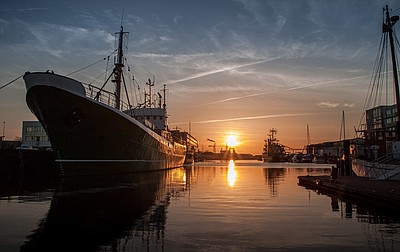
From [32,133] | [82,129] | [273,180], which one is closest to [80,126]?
[82,129]

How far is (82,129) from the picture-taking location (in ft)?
82.5

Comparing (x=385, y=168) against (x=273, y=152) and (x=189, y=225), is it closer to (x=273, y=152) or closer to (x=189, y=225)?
(x=189, y=225)

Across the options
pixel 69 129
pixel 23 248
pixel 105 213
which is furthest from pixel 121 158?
pixel 23 248

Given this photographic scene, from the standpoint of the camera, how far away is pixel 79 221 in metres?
9.48

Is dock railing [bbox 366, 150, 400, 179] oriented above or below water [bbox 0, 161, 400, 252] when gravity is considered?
above

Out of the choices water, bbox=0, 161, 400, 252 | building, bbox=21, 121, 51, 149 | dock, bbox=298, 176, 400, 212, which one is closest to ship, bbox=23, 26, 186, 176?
water, bbox=0, 161, 400, 252

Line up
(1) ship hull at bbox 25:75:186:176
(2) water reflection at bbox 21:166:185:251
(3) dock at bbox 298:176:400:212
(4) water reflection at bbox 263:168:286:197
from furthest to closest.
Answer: (1) ship hull at bbox 25:75:186:176, (4) water reflection at bbox 263:168:286:197, (3) dock at bbox 298:176:400:212, (2) water reflection at bbox 21:166:185:251

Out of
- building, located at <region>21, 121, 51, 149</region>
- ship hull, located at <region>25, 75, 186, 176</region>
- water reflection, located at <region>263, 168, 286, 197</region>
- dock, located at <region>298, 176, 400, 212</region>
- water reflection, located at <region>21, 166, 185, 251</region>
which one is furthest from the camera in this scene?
building, located at <region>21, 121, 51, 149</region>

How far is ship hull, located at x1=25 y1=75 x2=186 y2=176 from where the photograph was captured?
23.5 metres

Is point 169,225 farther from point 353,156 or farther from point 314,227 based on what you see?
point 353,156

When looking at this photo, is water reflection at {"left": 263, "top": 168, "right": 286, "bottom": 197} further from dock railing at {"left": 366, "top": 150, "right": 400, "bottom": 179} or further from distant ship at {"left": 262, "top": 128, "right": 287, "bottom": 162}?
distant ship at {"left": 262, "top": 128, "right": 287, "bottom": 162}

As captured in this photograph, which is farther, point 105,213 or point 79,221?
point 105,213

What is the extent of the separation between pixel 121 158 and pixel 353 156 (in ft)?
73.7

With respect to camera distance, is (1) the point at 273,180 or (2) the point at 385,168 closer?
(2) the point at 385,168
